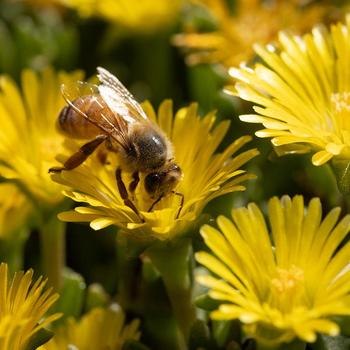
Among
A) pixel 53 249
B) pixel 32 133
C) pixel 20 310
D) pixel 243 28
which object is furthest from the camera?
pixel 243 28

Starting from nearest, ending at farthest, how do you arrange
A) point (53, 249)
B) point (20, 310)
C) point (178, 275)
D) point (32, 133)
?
1. point (20, 310)
2. point (178, 275)
3. point (53, 249)
4. point (32, 133)

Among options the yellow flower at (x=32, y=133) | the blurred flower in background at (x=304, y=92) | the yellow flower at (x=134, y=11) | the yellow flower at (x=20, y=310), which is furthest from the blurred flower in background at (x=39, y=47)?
the yellow flower at (x=20, y=310)

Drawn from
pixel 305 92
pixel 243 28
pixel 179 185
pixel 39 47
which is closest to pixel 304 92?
pixel 305 92

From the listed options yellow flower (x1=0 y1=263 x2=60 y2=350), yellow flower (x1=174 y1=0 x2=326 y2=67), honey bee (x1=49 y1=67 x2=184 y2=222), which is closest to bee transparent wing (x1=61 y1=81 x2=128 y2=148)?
honey bee (x1=49 y1=67 x2=184 y2=222)

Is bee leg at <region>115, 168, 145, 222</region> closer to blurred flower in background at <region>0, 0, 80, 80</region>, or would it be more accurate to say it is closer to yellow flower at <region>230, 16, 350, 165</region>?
yellow flower at <region>230, 16, 350, 165</region>

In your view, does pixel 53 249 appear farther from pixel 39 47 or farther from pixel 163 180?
pixel 39 47

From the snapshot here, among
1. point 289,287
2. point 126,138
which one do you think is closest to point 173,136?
point 126,138
